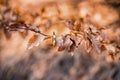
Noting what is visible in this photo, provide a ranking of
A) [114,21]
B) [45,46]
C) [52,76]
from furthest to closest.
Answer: [114,21] < [45,46] < [52,76]

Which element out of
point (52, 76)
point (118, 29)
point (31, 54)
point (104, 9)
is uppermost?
point (104, 9)

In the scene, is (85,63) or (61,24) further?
(61,24)

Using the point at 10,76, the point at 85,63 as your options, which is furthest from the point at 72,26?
the point at 10,76

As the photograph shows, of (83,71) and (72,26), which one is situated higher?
(72,26)

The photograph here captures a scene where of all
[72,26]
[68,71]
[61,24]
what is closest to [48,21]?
[61,24]

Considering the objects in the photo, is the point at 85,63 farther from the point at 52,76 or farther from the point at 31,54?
the point at 31,54

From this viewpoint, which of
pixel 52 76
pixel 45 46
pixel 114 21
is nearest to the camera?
pixel 52 76
